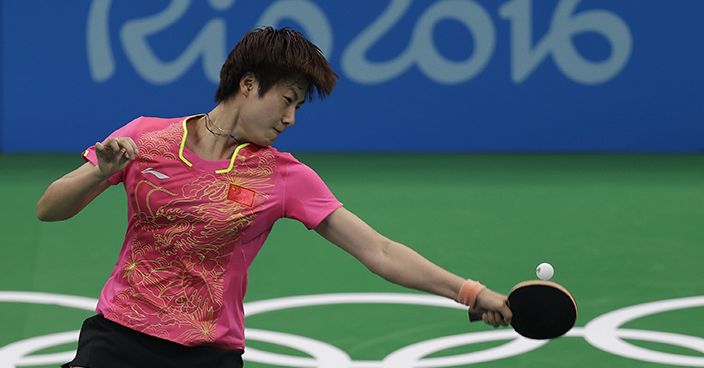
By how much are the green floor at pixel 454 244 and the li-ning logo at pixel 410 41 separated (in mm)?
900

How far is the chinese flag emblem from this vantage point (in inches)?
181

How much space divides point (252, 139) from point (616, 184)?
7057mm

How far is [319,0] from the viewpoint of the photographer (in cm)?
1273

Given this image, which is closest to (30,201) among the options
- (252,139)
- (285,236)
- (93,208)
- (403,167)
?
(93,208)

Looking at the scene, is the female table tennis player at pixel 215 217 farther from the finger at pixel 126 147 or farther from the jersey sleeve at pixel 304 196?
the finger at pixel 126 147

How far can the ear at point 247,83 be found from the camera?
4559 millimetres

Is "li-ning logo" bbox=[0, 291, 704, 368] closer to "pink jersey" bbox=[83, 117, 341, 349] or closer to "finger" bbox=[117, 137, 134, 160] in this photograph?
"pink jersey" bbox=[83, 117, 341, 349]

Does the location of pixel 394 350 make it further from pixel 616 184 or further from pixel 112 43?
pixel 112 43

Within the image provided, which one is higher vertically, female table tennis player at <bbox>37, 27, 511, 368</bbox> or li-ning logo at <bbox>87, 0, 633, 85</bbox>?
li-ning logo at <bbox>87, 0, 633, 85</bbox>

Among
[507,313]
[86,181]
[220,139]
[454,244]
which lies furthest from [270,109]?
[454,244]

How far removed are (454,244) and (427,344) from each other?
7.14 ft

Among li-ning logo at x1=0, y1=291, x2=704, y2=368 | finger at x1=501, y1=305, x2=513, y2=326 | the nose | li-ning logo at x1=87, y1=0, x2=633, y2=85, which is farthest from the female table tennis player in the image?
li-ning logo at x1=87, y1=0, x2=633, y2=85

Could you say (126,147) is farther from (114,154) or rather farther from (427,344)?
(427,344)

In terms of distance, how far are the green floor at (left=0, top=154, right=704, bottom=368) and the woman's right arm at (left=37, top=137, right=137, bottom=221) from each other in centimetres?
243
